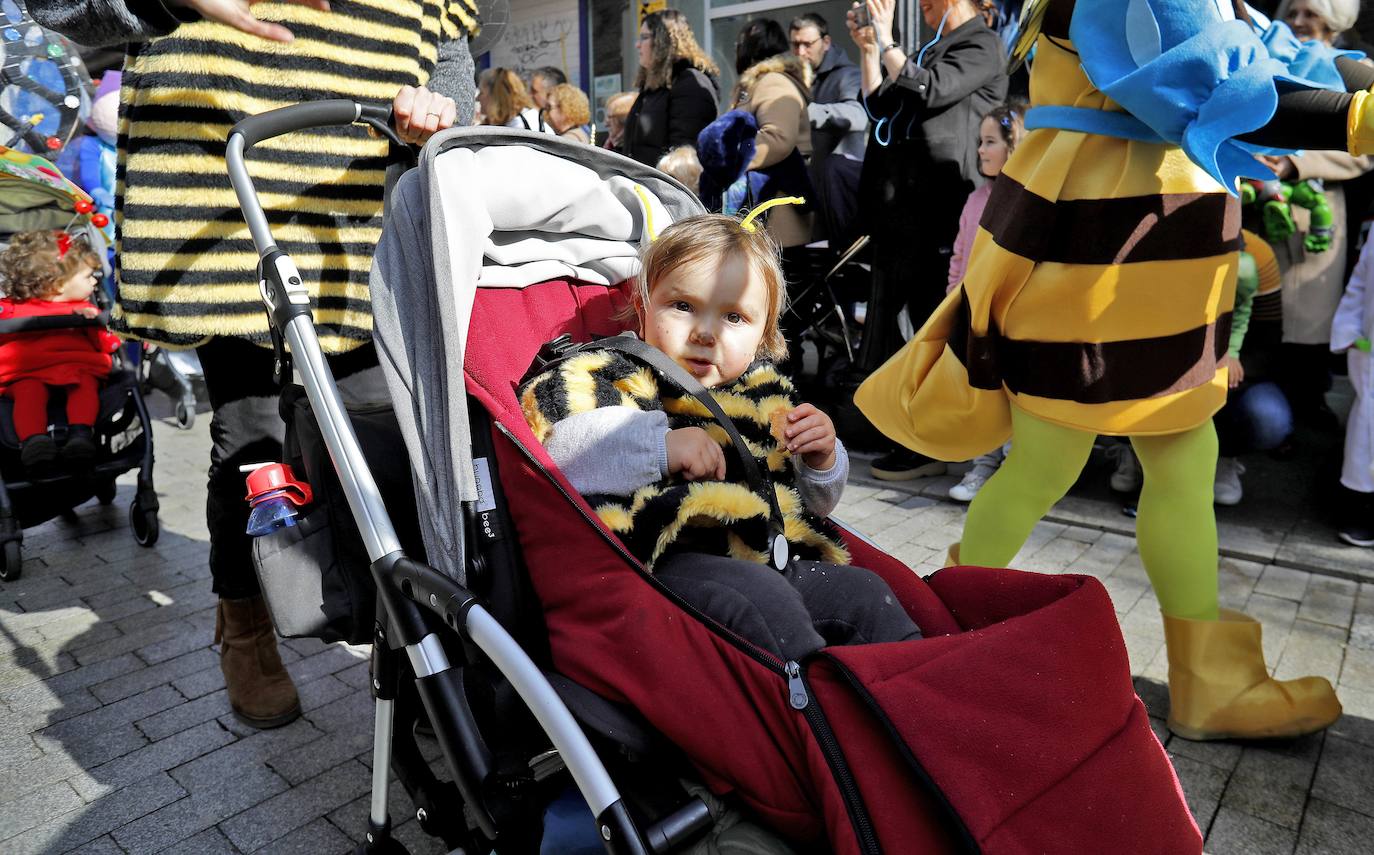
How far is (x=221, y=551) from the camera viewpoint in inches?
99.3

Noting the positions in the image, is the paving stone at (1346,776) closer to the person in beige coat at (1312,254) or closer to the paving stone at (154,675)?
the person in beige coat at (1312,254)

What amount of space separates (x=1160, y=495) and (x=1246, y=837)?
0.80m

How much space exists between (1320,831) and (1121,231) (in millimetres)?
1438

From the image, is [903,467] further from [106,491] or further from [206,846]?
[106,491]

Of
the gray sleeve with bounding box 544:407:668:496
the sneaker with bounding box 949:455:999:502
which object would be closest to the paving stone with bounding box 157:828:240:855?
the gray sleeve with bounding box 544:407:668:496

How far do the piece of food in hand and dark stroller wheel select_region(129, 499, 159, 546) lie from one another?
10.5 feet

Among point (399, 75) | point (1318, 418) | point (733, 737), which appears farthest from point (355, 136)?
point (1318, 418)

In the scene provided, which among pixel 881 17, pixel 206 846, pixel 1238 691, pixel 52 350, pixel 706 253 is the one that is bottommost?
pixel 206 846

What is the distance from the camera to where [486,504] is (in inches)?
65.5

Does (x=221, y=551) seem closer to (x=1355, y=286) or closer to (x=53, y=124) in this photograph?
(x=1355, y=286)

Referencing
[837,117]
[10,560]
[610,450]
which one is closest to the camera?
[610,450]

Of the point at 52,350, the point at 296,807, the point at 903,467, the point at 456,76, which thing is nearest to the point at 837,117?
the point at 903,467

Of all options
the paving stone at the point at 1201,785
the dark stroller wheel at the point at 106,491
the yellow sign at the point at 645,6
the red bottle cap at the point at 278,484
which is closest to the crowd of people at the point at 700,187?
the dark stroller wheel at the point at 106,491

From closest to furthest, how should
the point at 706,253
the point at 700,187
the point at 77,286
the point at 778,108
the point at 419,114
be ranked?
the point at 706,253 < the point at 419,114 < the point at 77,286 < the point at 778,108 < the point at 700,187
